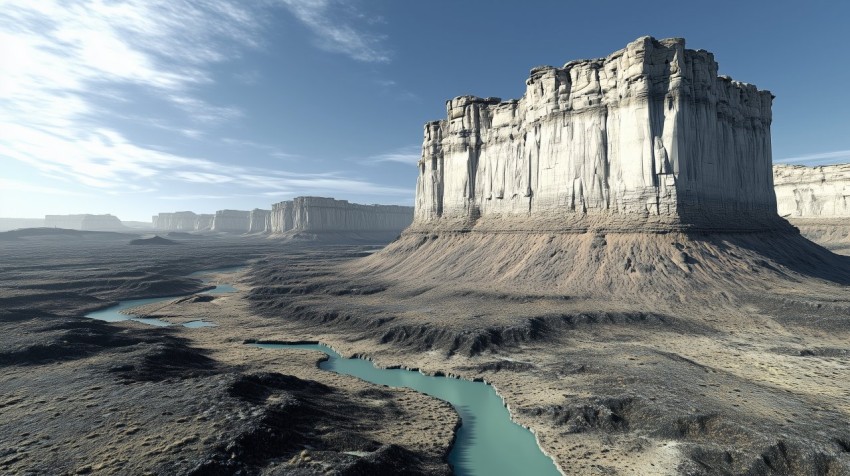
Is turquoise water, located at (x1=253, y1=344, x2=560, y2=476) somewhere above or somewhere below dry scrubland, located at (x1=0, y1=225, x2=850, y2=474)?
below

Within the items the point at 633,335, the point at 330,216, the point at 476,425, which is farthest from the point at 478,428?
the point at 330,216

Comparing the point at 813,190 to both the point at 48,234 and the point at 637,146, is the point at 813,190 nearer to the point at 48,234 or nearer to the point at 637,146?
the point at 637,146

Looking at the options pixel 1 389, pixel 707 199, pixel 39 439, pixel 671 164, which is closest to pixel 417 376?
pixel 39 439

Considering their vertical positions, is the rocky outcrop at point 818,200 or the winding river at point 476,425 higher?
the rocky outcrop at point 818,200

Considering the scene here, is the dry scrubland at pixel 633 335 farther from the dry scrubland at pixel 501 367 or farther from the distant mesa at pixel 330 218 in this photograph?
the distant mesa at pixel 330 218

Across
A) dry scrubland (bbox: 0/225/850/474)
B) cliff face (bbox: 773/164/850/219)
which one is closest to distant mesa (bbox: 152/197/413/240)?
dry scrubland (bbox: 0/225/850/474)

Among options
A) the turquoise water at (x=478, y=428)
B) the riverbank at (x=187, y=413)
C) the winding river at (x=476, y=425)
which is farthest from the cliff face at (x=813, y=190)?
the riverbank at (x=187, y=413)

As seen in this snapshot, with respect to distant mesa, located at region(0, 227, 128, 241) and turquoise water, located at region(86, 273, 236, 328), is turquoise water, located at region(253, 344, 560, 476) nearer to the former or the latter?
turquoise water, located at region(86, 273, 236, 328)
